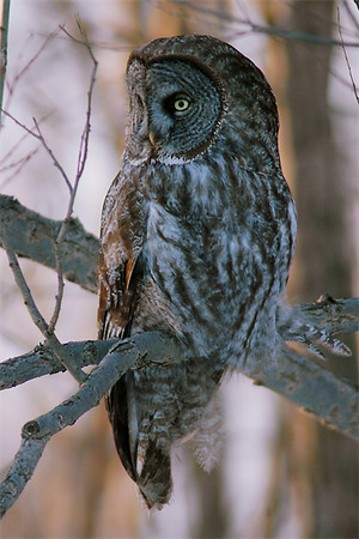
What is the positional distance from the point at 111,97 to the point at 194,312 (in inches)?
273

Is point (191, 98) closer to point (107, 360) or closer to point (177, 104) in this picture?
point (177, 104)

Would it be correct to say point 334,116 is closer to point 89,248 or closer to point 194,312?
point 89,248

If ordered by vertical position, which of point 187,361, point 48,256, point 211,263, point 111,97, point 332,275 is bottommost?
point 187,361

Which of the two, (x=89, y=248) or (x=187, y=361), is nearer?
(x=187, y=361)

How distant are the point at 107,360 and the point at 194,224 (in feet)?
3.22

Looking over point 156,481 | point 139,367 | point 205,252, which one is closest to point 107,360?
point 139,367

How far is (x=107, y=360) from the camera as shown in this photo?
3146mm

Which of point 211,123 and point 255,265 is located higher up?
point 211,123

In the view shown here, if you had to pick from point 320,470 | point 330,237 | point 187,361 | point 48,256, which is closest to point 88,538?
point 320,470

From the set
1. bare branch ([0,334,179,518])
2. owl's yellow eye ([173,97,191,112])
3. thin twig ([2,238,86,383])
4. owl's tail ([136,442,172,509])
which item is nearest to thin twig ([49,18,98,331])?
thin twig ([2,238,86,383])

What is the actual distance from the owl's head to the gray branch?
0.77 metres

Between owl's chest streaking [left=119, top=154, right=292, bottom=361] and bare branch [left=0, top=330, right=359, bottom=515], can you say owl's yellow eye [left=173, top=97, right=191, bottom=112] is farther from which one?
bare branch [left=0, top=330, right=359, bottom=515]

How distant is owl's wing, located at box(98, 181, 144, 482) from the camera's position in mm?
4000

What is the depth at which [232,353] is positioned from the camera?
420cm
